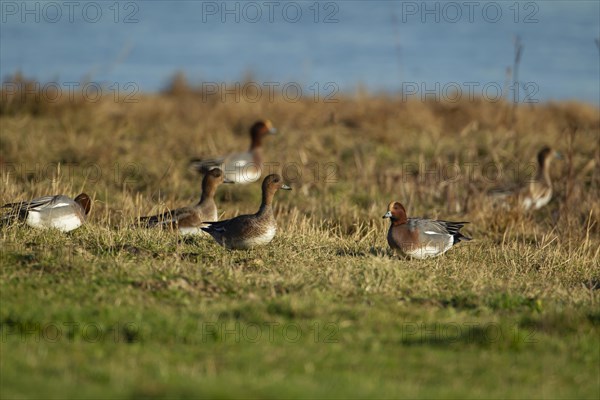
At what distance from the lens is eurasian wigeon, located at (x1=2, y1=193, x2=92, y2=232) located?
779cm

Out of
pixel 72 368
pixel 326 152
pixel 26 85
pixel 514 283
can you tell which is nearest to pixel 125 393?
pixel 72 368

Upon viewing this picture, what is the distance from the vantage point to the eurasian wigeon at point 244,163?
517 inches

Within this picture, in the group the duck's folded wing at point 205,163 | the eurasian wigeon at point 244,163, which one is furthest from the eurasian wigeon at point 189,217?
the duck's folded wing at point 205,163

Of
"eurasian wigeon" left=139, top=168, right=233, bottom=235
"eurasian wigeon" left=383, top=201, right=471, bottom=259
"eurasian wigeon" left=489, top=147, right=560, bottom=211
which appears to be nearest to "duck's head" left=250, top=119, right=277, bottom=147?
"eurasian wigeon" left=489, top=147, right=560, bottom=211

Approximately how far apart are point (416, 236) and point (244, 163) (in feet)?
Answer: 21.0

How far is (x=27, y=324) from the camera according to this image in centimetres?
512

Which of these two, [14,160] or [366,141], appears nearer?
[14,160]

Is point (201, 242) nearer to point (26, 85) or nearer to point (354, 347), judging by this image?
point (354, 347)

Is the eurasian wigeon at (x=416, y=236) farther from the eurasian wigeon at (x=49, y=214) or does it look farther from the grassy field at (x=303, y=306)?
the eurasian wigeon at (x=49, y=214)

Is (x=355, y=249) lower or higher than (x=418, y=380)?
higher

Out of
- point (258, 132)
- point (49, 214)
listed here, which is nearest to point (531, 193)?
point (258, 132)

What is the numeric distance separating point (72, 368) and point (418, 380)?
1741 mm

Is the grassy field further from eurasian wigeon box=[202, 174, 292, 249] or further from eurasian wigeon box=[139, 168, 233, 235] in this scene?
eurasian wigeon box=[139, 168, 233, 235]

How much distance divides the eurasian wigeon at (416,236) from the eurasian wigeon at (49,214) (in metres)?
2.76
